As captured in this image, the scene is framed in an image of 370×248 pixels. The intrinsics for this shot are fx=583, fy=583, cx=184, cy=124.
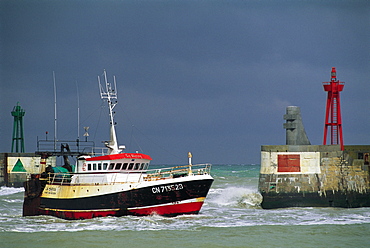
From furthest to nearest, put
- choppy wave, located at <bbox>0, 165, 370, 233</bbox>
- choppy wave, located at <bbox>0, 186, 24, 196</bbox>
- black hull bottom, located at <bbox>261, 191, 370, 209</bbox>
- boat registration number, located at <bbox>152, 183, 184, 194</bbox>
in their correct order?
choppy wave, located at <bbox>0, 186, 24, 196</bbox>, black hull bottom, located at <bbox>261, 191, 370, 209</bbox>, boat registration number, located at <bbox>152, 183, 184, 194</bbox>, choppy wave, located at <bbox>0, 165, 370, 233</bbox>

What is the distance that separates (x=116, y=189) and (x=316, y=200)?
11.6 m

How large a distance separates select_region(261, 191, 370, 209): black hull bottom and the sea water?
0.55m

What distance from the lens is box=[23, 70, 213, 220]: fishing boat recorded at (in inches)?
1129

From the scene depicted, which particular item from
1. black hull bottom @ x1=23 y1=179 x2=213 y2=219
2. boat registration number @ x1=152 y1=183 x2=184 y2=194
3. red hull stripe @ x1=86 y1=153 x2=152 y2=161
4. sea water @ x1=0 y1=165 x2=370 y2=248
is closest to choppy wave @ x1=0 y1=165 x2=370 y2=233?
sea water @ x1=0 y1=165 x2=370 y2=248

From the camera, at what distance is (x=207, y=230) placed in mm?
25406

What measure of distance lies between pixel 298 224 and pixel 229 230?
367 cm

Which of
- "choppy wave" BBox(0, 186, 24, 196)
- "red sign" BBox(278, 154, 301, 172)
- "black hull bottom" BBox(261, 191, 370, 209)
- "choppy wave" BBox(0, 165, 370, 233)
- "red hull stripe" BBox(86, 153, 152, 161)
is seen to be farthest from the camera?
"choppy wave" BBox(0, 186, 24, 196)

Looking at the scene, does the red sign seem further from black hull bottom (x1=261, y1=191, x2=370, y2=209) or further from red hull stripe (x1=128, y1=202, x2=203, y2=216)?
red hull stripe (x1=128, y1=202, x2=203, y2=216)

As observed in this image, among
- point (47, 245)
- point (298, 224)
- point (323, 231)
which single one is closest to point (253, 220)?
point (298, 224)

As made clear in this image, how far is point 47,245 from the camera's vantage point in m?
22.6

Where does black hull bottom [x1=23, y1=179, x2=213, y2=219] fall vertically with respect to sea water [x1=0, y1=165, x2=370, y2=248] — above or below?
above

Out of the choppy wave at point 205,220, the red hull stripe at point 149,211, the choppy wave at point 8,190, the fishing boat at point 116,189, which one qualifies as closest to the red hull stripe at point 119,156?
the fishing boat at point 116,189

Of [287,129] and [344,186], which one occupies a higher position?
[287,129]

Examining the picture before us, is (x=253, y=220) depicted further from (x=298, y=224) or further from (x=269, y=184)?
(x=269, y=184)
